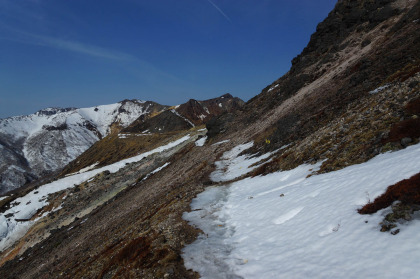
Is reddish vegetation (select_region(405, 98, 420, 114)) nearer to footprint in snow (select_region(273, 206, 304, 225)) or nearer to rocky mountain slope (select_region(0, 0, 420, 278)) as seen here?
rocky mountain slope (select_region(0, 0, 420, 278))

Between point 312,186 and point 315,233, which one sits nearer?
point 315,233

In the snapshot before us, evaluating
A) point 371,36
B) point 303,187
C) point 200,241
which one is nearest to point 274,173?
point 303,187

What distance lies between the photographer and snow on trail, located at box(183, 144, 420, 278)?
6.54 meters

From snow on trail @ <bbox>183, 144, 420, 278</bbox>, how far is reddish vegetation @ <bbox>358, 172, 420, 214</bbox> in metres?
0.33

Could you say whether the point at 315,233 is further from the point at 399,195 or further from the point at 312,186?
the point at 312,186

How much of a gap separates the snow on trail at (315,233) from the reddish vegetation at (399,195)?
331 mm

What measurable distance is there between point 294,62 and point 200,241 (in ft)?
236

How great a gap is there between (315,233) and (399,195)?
128 inches

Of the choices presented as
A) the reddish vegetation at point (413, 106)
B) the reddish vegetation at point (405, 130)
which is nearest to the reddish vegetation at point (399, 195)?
the reddish vegetation at point (405, 130)

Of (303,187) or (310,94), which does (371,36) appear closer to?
(310,94)

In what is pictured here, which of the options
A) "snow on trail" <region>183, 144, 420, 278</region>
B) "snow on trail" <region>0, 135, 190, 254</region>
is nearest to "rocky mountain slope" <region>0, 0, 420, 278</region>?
"snow on trail" <region>183, 144, 420, 278</region>

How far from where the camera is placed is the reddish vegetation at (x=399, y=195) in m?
7.30

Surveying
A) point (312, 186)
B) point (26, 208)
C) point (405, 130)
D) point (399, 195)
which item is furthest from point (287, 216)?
point (26, 208)

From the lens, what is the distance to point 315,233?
9.26m
